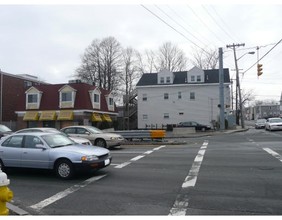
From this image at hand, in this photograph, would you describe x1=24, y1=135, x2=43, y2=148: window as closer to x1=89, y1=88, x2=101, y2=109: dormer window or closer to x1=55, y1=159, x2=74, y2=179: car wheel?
x1=55, y1=159, x2=74, y2=179: car wheel

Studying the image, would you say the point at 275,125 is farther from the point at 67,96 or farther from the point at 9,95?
the point at 9,95

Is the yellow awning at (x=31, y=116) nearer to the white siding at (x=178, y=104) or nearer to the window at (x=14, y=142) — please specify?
the white siding at (x=178, y=104)

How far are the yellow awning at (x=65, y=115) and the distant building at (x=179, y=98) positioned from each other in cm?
1443

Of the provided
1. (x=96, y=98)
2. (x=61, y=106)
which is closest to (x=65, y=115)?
(x=61, y=106)

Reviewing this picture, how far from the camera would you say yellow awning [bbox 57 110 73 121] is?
3884cm

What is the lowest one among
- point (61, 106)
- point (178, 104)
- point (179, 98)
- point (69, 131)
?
point (69, 131)

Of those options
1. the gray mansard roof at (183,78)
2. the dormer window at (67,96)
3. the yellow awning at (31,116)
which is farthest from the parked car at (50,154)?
the gray mansard roof at (183,78)

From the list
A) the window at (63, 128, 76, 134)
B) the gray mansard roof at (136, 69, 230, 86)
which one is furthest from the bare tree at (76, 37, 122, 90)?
the window at (63, 128, 76, 134)

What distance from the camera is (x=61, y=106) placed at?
40.5 meters

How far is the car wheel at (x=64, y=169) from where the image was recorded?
956 cm

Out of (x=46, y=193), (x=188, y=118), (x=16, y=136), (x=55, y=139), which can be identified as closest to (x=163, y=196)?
(x=46, y=193)

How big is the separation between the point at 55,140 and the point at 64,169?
1.40 m

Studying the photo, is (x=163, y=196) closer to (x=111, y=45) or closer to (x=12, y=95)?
(x=12, y=95)

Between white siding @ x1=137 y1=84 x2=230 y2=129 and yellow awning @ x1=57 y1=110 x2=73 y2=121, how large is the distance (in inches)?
568
